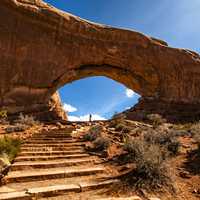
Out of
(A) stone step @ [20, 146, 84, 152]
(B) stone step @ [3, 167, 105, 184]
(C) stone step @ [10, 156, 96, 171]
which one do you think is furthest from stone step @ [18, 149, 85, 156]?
(B) stone step @ [3, 167, 105, 184]

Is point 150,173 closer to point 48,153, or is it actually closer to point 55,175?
point 55,175

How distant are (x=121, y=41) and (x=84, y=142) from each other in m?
15.4

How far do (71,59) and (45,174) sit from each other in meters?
16.5

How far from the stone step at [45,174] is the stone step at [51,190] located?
655 mm

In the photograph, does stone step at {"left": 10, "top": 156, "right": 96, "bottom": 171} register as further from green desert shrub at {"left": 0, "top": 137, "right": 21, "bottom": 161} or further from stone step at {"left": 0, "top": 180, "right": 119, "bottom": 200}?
stone step at {"left": 0, "top": 180, "right": 119, "bottom": 200}

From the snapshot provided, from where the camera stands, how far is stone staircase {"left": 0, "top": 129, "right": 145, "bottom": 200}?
4945 millimetres

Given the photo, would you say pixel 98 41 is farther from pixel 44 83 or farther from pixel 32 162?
pixel 32 162

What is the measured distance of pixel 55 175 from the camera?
5.90 meters

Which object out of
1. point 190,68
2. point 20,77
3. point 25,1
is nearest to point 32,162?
point 20,77

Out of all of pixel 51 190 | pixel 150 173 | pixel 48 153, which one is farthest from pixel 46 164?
pixel 150 173

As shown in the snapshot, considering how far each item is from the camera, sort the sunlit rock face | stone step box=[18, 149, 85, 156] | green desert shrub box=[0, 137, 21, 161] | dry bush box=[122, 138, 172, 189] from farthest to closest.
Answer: the sunlit rock face, stone step box=[18, 149, 85, 156], green desert shrub box=[0, 137, 21, 161], dry bush box=[122, 138, 172, 189]

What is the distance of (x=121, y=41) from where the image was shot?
2309 cm

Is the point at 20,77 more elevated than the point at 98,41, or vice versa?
the point at 98,41

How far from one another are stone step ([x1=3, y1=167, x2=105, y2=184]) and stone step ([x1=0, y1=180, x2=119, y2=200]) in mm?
655
